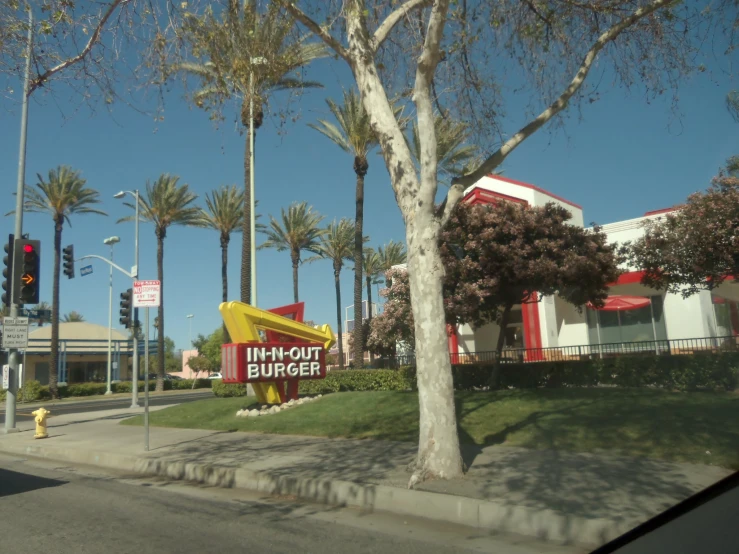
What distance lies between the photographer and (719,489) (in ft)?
16.3

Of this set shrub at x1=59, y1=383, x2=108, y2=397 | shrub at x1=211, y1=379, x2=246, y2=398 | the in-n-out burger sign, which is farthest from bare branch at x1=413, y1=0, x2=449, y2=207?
shrub at x1=59, y1=383, x2=108, y2=397

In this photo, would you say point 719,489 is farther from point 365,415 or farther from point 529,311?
point 529,311

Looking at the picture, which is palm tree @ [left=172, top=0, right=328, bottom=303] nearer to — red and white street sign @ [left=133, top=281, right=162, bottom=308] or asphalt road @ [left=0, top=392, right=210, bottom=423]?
red and white street sign @ [left=133, top=281, right=162, bottom=308]

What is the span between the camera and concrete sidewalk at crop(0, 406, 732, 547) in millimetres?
6525

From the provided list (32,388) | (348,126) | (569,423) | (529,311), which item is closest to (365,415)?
(569,423)

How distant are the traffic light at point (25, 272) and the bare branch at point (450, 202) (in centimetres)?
1397

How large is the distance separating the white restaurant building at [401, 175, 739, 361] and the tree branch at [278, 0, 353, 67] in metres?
13.6

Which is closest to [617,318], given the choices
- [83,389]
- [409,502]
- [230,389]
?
[230,389]

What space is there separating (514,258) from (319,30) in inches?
397

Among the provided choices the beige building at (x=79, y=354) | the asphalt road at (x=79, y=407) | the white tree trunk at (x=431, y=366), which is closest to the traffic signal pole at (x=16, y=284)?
the asphalt road at (x=79, y=407)

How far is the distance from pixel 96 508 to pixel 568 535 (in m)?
5.75

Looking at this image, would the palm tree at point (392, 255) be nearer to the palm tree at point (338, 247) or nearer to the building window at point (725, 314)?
the palm tree at point (338, 247)

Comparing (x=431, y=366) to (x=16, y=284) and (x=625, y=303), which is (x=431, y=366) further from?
(x=625, y=303)

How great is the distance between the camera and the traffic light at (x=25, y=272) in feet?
60.1
